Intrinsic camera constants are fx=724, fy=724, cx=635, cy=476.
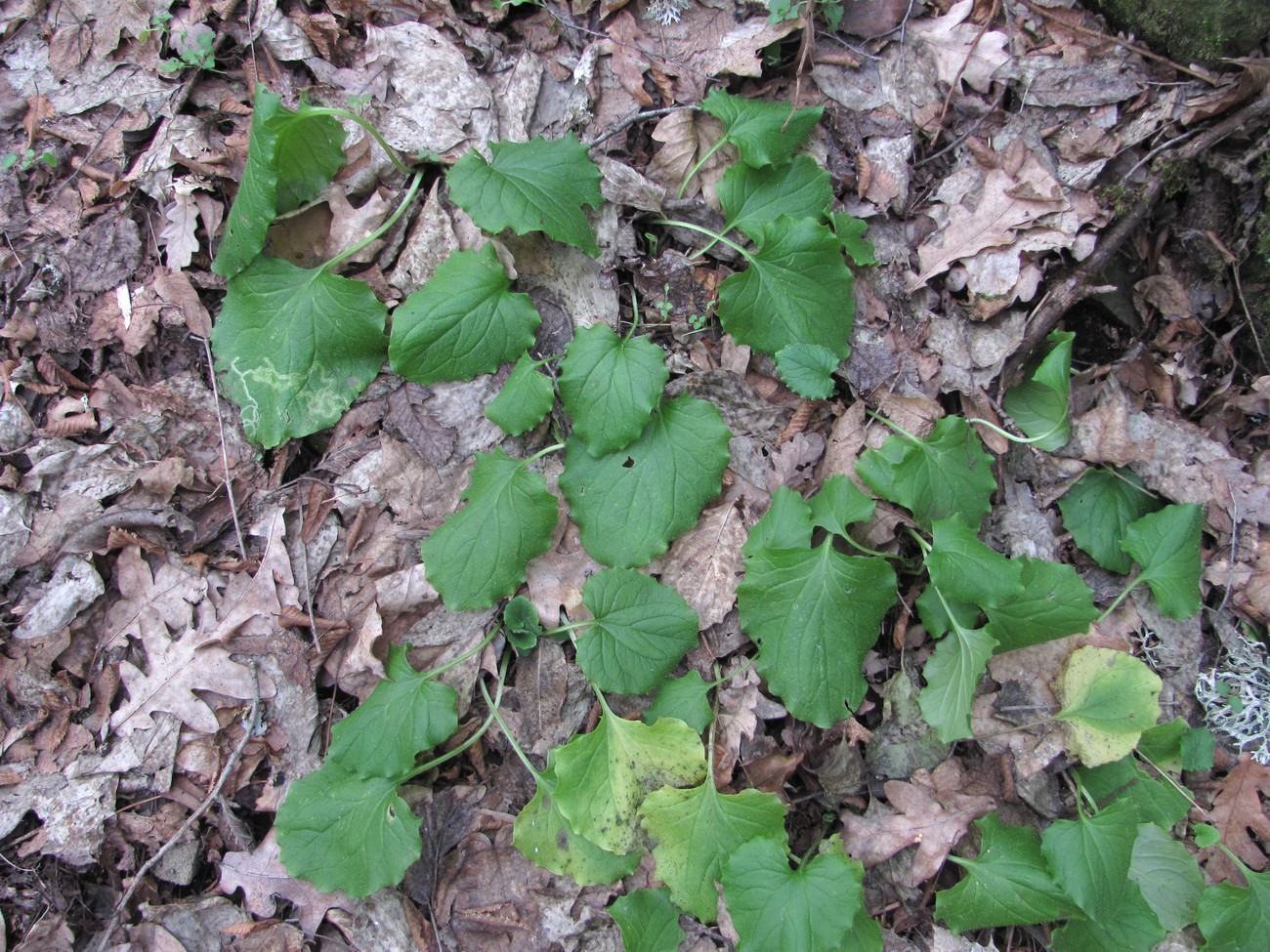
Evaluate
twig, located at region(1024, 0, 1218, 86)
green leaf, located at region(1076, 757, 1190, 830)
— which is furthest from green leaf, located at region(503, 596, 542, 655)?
twig, located at region(1024, 0, 1218, 86)

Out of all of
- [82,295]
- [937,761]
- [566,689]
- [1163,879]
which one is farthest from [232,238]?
[1163,879]

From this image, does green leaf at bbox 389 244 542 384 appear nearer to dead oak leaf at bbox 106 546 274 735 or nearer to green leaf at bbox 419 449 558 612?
green leaf at bbox 419 449 558 612

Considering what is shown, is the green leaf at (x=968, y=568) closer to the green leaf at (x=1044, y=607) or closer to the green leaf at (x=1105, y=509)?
the green leaf at (x=1044, y=607)

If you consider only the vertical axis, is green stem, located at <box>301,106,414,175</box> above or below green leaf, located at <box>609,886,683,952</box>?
above

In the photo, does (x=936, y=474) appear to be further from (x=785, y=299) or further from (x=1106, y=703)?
(x=1106, y=703)

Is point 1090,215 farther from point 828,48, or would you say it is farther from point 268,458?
point 268,458

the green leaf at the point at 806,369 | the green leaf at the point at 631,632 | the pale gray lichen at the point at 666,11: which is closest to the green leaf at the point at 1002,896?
the green leaf at the point at 631,632

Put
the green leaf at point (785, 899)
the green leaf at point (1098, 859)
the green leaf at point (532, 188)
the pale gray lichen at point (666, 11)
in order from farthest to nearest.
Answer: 1. the pale gray lichen at point (666, 11)
2. the green leaf at point (532, 188)
3. the green leaf at point (1098, 859)
4. the green leaf at point (785, 899)
